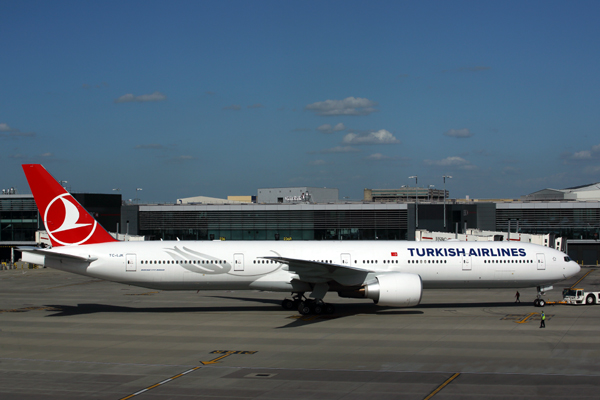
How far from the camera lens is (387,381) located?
17719mm

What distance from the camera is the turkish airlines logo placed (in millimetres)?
33562

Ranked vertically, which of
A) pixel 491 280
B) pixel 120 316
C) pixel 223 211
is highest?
pixel 223 211

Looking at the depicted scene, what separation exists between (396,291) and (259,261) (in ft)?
27.6

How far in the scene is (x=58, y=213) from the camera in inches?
1325

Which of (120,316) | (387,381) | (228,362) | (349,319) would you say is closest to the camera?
(387,381)

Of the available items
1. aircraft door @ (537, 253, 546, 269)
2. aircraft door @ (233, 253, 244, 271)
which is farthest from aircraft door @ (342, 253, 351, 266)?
aircraft door @ (537, 253, 546, 269)

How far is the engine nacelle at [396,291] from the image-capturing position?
29375 millimetres

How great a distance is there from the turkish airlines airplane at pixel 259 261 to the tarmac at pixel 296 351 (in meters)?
1.81

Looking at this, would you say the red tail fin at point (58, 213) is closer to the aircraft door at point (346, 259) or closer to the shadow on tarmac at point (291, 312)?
the shadow on tarmac at point (291, 312)

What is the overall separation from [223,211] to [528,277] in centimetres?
5781

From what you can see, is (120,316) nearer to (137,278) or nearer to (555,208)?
(137,278)

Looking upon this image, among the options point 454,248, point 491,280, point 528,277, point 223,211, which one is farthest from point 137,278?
point 223,211

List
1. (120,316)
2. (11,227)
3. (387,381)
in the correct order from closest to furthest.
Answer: (387,381)
(120,316)
(11,227)

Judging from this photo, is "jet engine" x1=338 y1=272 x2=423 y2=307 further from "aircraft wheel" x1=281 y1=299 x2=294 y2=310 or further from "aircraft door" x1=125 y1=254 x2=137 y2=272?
"aircraft door" x1=125 y1=254 x2=137 y2=272
